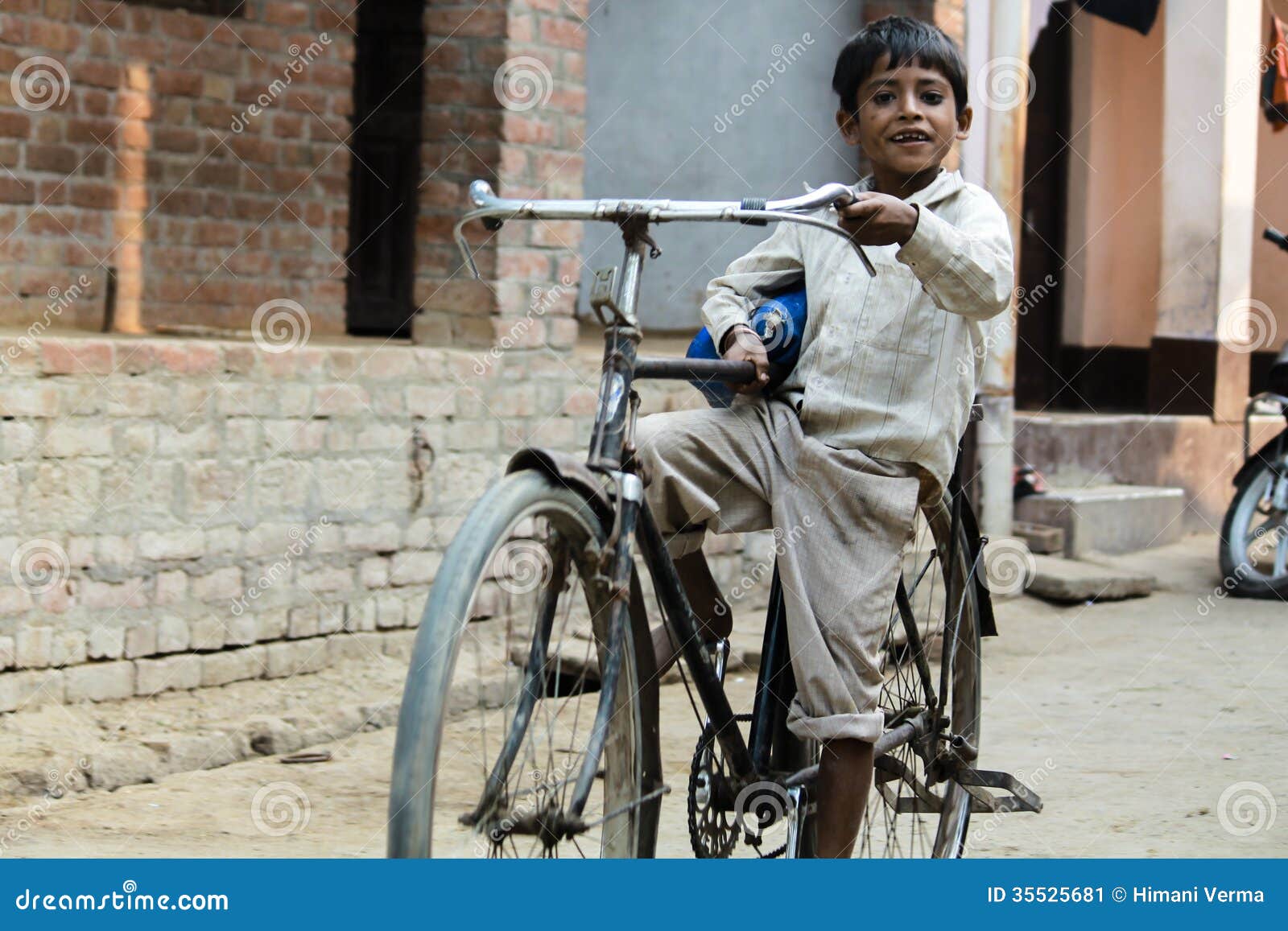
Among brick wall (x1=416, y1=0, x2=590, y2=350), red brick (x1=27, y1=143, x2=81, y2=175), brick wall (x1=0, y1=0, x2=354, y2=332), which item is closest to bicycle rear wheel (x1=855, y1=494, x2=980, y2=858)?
brick wall (x1=416, y1=0, x2=590, y2=350)

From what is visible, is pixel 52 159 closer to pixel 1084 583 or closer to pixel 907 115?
pixel 907 115

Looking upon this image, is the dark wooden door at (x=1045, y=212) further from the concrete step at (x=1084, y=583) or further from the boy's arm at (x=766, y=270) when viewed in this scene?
the boy's arm at (x=766, y=270)

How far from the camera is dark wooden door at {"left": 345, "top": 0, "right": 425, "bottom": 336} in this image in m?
7.66

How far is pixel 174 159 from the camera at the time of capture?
592 cm

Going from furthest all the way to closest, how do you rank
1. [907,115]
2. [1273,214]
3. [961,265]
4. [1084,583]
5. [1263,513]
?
[1273,214] → [1263,513] → [1084,583] → [907,115] → [961,265]

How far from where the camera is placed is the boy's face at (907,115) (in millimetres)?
2801

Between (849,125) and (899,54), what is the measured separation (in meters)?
0.19

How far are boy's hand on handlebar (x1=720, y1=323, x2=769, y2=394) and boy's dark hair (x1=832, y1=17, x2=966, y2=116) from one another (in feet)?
1.48

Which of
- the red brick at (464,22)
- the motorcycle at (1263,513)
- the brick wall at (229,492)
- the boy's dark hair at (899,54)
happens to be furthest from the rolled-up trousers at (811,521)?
the motorcycle at (1263,513)

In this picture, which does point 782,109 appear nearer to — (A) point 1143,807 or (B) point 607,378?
(A) point 1143,807

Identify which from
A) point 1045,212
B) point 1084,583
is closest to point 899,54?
point 1084,583

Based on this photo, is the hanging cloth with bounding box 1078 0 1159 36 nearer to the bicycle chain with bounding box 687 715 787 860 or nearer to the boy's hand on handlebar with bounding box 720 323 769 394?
the boy's hand on handlebar with bounding box 720 323 769 394

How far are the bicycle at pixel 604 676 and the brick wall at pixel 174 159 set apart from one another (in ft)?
10.5
